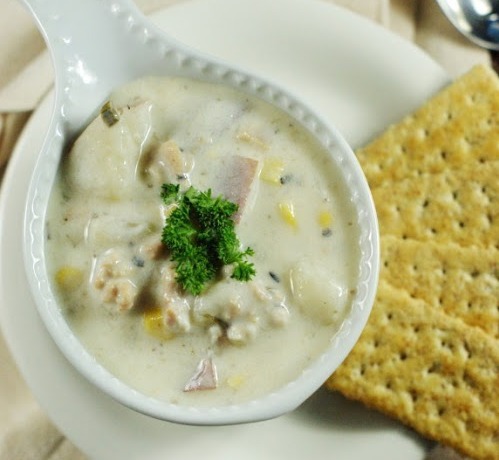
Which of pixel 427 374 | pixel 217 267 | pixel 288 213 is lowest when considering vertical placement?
pixel 427 374

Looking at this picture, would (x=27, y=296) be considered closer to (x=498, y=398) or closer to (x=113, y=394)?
(x=113, y=394)

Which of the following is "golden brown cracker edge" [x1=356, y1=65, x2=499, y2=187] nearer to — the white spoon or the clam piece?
the white spoon

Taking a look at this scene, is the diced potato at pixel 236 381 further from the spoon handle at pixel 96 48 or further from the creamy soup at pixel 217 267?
the spoon handle at pixel 96 48

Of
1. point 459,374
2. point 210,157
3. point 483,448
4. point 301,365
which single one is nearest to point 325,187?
point 210,157

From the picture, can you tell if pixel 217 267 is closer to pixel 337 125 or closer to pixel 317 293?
pixel 317 293

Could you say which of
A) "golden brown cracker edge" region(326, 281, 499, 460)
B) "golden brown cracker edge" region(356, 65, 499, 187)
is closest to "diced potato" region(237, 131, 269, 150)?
"golden brown cracker edge" region(356, 65, 499, 187)

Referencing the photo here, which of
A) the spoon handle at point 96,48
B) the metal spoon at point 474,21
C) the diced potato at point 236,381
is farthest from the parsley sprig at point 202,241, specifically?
the metal spoon at point 474,21

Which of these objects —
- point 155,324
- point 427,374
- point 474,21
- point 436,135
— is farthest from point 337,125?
point 155,324
